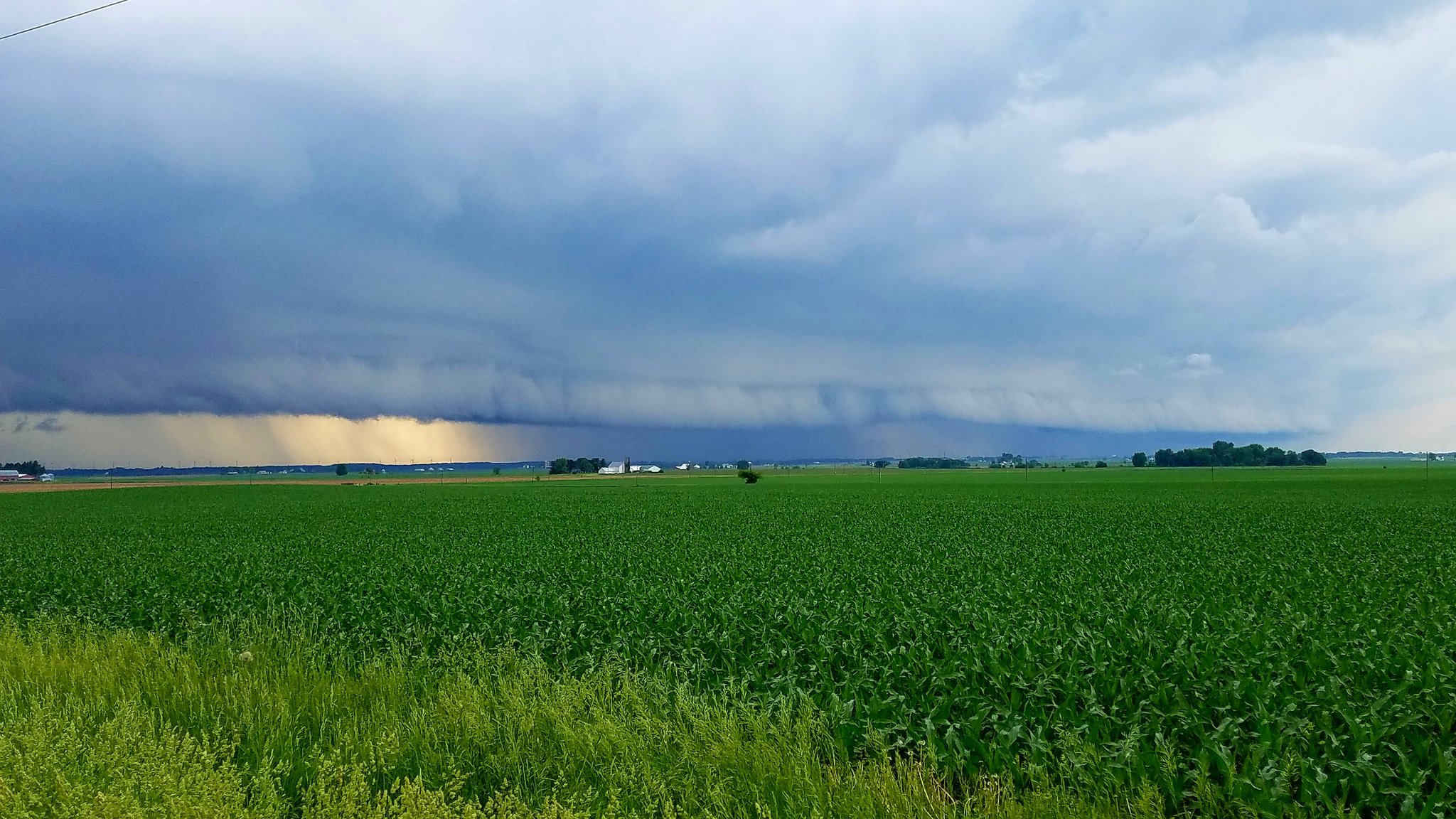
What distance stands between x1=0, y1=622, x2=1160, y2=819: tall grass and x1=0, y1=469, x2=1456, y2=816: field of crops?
94cm

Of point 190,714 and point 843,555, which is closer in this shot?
point 190,714

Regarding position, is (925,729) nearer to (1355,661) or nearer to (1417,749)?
(1417,749)

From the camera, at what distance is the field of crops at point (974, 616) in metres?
8.12

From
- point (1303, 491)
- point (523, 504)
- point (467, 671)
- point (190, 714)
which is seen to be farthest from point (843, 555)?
point (1303, 491)

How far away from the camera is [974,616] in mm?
13883

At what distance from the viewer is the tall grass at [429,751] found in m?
6.27

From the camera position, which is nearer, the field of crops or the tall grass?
the tall grass

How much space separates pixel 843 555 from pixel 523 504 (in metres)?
43.4

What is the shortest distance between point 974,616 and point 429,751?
9434mm

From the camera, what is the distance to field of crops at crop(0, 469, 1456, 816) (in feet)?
26.6

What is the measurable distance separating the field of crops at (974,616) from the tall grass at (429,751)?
0.94 m

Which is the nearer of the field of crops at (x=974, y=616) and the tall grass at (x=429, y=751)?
the tall grass at (x=429, y=751)

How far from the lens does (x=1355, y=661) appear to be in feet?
36.0

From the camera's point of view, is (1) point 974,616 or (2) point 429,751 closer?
(2) point 429,751
